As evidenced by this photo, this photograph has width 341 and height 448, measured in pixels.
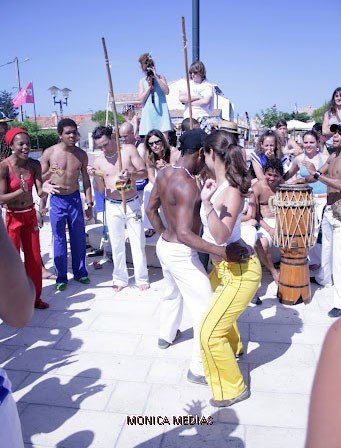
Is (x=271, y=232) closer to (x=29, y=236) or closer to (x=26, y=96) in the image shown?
(x=29, y=236)

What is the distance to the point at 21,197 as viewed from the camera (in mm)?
4688

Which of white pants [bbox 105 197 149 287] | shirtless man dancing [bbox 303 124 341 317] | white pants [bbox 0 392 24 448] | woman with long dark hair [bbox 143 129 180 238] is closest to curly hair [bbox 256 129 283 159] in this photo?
shirtless man dancing [bbox 303 124 341 317]

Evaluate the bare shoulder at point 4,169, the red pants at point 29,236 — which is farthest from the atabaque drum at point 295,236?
the bare shoulder at point 4,169

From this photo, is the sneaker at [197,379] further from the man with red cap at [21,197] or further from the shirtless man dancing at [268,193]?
the shirtless man dancing at [268,193]

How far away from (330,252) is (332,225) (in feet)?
1.81

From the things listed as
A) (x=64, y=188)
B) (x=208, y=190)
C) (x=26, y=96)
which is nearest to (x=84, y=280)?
Result: (x=64, y=188)

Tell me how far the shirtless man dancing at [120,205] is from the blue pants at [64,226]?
41cm

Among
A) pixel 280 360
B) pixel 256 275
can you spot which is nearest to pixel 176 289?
pixel 256 275

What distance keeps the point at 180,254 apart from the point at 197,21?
5591mm

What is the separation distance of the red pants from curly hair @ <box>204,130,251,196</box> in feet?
8.75

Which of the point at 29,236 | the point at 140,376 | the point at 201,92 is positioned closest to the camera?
the point at 140,376

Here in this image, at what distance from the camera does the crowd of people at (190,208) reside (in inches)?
116

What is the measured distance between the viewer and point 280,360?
358 centimetres

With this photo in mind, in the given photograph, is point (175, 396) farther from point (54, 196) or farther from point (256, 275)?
point (54, 196)
